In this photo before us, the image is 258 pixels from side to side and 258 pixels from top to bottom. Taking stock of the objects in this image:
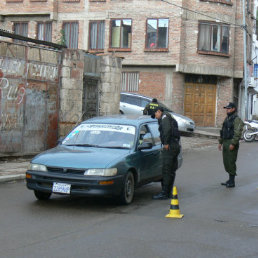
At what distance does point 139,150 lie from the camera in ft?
33.1

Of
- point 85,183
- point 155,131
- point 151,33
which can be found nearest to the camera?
point 85,183

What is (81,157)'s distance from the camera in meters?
A: 9.19

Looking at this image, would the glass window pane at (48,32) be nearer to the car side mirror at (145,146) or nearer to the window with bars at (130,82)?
the window with bars at (130,82)

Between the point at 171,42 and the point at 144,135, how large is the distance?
22336mm

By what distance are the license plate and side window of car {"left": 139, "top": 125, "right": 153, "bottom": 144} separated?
6.56 feet

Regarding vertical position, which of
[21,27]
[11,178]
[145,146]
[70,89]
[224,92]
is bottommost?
[11,178]

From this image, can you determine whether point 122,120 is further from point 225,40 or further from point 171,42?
point 225,40

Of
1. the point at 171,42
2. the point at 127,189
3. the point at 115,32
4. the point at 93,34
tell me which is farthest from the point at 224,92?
the point at 127,189

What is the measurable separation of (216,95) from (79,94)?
1728 centimetres

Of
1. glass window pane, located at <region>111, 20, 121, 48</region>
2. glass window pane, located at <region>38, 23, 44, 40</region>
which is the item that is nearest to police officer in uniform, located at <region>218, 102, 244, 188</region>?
glass window pane, located at <region>111, 20, 121, 48</region>

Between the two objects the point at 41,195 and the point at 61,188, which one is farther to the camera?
the point at 41,195

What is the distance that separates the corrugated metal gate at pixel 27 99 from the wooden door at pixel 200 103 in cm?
1695

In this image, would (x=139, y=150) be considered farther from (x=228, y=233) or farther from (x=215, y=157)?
(x=215, y=157)

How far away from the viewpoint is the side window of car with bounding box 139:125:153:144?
1048 cm
